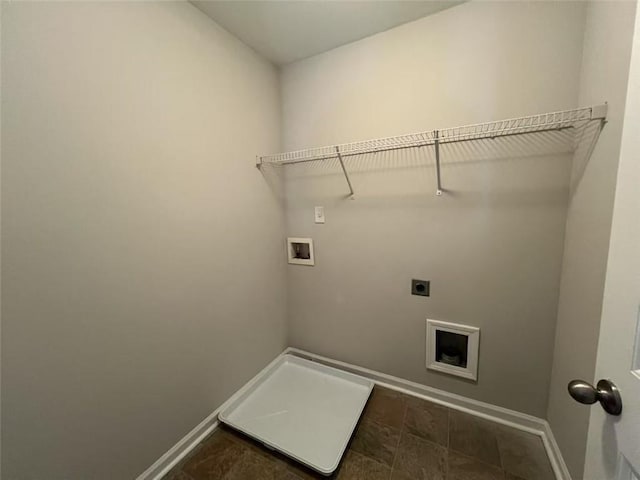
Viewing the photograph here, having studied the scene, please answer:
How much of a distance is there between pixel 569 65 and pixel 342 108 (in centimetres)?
115

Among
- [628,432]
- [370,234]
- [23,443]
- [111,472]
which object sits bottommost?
[111,472]

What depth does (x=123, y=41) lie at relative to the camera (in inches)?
40.1

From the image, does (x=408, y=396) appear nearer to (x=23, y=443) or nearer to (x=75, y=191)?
(x=23, y=443)

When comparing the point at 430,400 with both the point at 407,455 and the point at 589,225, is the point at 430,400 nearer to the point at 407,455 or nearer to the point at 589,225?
the point at 407,455

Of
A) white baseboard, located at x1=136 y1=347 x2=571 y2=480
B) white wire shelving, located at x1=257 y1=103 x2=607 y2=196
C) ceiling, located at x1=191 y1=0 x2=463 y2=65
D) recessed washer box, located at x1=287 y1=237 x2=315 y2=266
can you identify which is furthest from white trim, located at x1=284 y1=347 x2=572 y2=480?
ceiling, located at x1=191 y1=0 x2=463 y2=65

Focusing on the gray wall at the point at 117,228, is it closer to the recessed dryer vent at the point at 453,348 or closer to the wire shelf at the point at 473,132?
the wire shelf at the point at 473,132

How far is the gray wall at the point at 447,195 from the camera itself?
1.21 m

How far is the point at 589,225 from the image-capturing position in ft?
3.20

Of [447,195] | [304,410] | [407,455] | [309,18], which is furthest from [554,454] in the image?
[309,18]

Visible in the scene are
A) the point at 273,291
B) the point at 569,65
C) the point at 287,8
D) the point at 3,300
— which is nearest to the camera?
the point at 3,300

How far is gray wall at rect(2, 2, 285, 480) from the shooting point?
0.81 m

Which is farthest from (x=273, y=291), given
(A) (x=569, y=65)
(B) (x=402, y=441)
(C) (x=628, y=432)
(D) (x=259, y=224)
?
(A) (x=569, y=65)

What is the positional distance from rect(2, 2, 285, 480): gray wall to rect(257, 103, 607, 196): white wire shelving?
564 millimetres

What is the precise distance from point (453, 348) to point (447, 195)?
101cm
